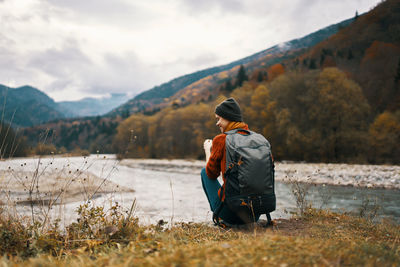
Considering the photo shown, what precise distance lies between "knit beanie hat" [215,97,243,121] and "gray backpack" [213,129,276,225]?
33cm

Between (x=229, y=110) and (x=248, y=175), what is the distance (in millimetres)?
933

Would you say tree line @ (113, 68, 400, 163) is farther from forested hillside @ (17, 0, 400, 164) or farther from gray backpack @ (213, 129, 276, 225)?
gray backpack @ (213, 129, 276, 225)

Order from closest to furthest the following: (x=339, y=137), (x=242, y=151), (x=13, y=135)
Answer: (x=242, y=151) < (x=13, y=135) < (x=339, y=137)

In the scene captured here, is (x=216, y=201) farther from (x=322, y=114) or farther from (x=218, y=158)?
(x=322, y=114)

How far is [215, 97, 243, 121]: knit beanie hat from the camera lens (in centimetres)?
328

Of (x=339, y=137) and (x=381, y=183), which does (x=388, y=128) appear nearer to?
(x=339, y=137)

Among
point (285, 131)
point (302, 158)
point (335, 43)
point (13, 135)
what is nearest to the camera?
point (13, 135)

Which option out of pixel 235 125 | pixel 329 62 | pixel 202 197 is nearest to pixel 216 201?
pixel 235 125

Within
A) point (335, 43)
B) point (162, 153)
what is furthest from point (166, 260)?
point (335, 43)

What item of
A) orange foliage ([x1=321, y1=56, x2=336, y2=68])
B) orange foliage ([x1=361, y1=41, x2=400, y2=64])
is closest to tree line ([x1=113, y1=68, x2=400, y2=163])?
orange foliage ([x1=361, y1=41, x2=400, y2=64])

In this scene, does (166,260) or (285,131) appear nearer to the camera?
(166,260)

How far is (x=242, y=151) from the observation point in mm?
2932

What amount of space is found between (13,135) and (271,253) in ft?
14.0

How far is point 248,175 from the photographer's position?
9.46 feet
